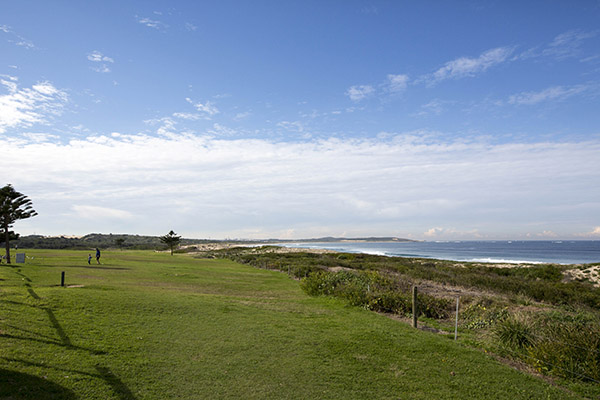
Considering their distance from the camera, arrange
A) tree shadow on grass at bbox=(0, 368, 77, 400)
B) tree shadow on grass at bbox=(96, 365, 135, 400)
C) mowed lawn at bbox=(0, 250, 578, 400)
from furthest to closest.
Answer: mowed lawn at bbox=(0, 250, 578, 400), tree shadow on grass at bbox=(96, 365, 135, 400), tree shadow on grass at bbox=(0, 368, 77, 400)

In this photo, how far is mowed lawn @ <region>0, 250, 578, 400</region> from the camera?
24.4 feet

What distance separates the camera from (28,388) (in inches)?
265

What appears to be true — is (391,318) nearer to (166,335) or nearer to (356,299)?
(356,299)

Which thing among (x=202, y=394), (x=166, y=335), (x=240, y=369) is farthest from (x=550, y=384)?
(x=166, y=335)

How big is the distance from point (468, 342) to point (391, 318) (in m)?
4.11

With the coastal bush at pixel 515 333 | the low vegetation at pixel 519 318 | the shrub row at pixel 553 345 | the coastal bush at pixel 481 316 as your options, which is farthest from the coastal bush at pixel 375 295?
the shrub row at pixel 553 345

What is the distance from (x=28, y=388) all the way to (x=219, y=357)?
3988mm

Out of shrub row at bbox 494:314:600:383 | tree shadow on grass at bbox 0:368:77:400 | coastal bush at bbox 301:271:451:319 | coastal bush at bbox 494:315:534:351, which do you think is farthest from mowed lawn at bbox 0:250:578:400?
coastal bush at bbox 301:271:451:319

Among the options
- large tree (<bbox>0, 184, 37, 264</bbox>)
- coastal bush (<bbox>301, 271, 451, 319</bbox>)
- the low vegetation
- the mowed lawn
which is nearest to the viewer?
the mowed lawn

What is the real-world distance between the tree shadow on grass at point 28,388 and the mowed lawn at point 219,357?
0.06 ft

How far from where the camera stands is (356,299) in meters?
18.0

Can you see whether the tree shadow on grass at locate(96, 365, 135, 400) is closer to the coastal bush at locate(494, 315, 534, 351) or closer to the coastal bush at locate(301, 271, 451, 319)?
the coastal bush at locate(494, 315, 534, 351)

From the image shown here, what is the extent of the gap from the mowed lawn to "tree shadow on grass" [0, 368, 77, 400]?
0.02 m

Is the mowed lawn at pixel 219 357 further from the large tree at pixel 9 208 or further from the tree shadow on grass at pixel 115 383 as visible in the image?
the large tree at pixel 9 208
